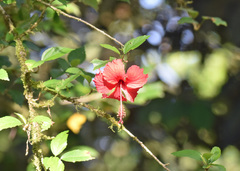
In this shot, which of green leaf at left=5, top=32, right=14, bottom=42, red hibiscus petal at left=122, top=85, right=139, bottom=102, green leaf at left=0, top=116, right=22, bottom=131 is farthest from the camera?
green leaf at left=5, top=32, right=14, bottom=42

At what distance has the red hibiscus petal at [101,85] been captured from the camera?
2.74ft

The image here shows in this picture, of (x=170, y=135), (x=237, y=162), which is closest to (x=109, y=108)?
(x=170, y=135)

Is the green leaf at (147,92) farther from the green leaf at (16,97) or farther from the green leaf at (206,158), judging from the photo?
the green leaf at (206,158)

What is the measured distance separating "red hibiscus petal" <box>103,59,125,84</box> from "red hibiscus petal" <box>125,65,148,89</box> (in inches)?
0.8

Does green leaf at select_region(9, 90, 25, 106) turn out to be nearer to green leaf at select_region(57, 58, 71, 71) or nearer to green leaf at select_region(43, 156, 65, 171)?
green leaf at select_region(57, 58, 71, 71)

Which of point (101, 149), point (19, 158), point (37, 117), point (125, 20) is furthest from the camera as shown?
point (101, 149)

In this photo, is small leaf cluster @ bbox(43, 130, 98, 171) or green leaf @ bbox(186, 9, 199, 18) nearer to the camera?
small leaf cluster @ bbox(43, 130, 98, 171)

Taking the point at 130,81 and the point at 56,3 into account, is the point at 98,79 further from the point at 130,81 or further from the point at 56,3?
the point at 56,3

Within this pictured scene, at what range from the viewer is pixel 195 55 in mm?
2379

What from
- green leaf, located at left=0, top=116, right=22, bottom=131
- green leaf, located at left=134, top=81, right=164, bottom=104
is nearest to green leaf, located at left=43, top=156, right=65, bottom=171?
green leaf, located at left=0, top=116, right=22, bottom=131

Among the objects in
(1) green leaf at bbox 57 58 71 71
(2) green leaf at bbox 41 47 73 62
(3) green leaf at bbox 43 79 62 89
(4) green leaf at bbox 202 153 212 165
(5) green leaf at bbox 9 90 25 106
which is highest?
(2) green leaf at bbox 41 47 73 62

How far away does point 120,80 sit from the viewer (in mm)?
846

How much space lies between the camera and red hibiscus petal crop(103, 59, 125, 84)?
2.61 feet

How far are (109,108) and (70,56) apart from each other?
83 cm
